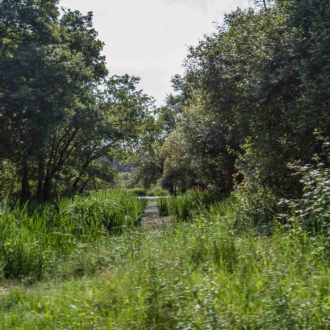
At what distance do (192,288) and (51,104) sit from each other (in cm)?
1258

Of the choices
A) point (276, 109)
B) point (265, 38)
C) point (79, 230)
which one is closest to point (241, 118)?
point (276, 109)

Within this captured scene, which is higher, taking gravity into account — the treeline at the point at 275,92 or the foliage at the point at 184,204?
the treeline at the point at 275,92

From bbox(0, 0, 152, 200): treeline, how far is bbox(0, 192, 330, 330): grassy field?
996cm

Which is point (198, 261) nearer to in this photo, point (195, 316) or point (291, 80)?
point (195, 316)

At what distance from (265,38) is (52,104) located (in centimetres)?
796

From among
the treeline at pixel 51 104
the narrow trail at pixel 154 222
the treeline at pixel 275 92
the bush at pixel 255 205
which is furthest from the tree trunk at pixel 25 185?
the bush at pixel 255 205

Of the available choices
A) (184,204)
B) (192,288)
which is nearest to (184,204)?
(184,204)

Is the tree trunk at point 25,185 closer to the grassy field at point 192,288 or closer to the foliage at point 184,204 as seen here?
the foliage at point 184,204

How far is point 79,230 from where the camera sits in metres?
9.51

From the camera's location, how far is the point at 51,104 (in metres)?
15.9

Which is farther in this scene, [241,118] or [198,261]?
[241,118]

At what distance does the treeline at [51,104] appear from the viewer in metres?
16.0

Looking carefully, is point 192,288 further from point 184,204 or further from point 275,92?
point 184,204

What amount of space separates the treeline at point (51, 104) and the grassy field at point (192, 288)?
9956 millimetres
